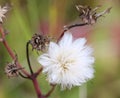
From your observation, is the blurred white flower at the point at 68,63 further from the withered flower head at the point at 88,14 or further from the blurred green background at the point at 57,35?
the blurred green background at the point at 57,35

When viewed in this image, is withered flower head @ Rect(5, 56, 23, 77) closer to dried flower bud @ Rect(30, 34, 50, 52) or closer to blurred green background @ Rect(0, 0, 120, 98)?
dried flower bud @ Rect(30, 34, 50, 52)

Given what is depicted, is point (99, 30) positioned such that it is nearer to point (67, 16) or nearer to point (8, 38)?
point (67, 16)

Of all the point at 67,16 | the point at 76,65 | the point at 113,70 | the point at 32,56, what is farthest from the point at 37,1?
the point at 76,65

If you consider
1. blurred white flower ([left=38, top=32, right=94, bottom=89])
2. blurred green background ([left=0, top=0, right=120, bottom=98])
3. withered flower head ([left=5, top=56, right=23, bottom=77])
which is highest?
withered flower head ([left=5, top=56, right=23, bottom=77])

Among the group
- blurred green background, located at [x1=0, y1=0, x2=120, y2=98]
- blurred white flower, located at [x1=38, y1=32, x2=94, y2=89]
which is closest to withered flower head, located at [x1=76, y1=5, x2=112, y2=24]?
blurred white flower, located at [x1=38, y1=32, x2=94, y2=89]

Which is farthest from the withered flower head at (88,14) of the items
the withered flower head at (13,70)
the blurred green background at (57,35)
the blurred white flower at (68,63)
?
the blurred green background at (57,35)

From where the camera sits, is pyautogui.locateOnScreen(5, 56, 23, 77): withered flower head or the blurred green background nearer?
pyautogui.locateOnScreen(5, 56, 23, 77): withered flower head
